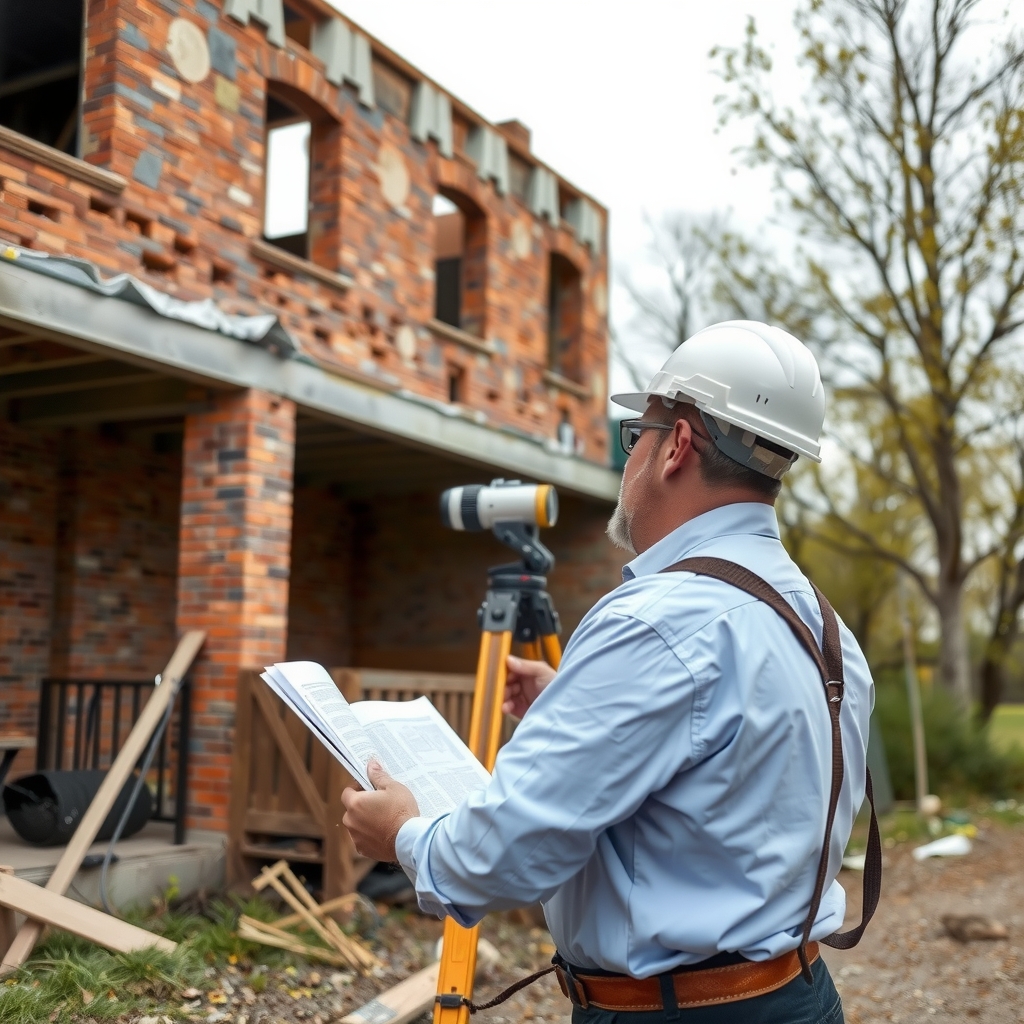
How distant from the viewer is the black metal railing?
241 inches

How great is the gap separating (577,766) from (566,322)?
9.98 m

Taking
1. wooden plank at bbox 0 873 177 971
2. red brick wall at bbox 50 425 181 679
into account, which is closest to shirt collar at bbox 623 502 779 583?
wooden plank at bbox 0 873 177 971

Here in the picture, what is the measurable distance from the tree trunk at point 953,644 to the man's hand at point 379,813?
1339 centimetres

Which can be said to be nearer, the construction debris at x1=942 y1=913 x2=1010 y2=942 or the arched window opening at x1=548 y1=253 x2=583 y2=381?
the construction debris at x1=942 y1=913 x2=1010 y2=942

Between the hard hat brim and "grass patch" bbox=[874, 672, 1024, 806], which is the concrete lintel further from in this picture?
"grass patch" bbox=[874, 672, 1024, 806]

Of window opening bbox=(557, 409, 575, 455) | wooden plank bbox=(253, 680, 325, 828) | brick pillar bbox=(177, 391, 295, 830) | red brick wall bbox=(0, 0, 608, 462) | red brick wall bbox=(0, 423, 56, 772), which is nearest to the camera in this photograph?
wooden plank bbox=(253, 680, 325, 828)

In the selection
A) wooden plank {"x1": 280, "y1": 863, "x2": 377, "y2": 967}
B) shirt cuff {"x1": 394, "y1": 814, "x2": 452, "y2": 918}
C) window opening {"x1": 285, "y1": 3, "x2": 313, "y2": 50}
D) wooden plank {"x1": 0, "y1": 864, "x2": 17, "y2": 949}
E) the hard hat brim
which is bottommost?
wooden plank {"x1": 280, "y1": 863, "x2": 377, "y2": 967}

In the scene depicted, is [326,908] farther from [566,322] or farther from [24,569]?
[566,322]

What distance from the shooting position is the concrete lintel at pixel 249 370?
5.11 metres

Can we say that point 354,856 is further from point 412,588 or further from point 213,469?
point 412,588

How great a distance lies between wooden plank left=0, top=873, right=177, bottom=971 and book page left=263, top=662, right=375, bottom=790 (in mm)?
3337

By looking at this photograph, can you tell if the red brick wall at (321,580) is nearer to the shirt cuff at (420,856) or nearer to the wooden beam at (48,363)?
the wooden beam at (48,363)

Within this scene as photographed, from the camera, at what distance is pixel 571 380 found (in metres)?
11.0

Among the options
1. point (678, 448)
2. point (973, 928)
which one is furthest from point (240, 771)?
point (678, 448)
